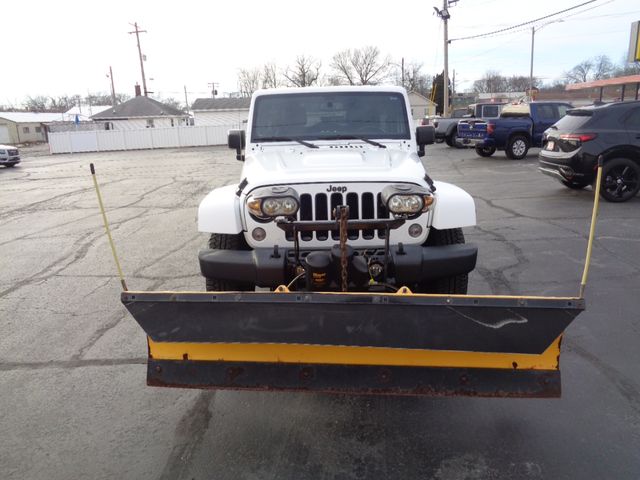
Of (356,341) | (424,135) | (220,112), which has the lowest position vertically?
(356,341)

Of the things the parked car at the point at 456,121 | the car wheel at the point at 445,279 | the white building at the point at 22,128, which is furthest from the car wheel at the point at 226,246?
the white building at the point at 22,128

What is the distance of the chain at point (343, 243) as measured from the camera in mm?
2762

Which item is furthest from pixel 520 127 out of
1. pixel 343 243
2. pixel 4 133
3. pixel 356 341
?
pixel 4 133

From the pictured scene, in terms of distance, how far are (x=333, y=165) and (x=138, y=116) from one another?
51.9 m

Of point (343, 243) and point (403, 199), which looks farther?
point (403, 199)

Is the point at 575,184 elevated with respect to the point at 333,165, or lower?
lower

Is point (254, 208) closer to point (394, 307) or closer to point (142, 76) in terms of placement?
point (394, 307)

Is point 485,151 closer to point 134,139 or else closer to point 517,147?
point 517,147

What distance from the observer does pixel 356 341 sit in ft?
8.61

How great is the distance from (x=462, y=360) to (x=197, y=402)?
5.79 feet

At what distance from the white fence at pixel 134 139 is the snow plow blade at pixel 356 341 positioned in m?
34.5

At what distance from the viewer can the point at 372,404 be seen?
3303 mm

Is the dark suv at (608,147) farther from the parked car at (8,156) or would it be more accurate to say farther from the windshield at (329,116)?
the parked car at (8,156)

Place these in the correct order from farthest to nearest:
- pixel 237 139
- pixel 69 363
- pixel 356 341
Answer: pixel 237 139
pixel 69 363
pixel 356 341
